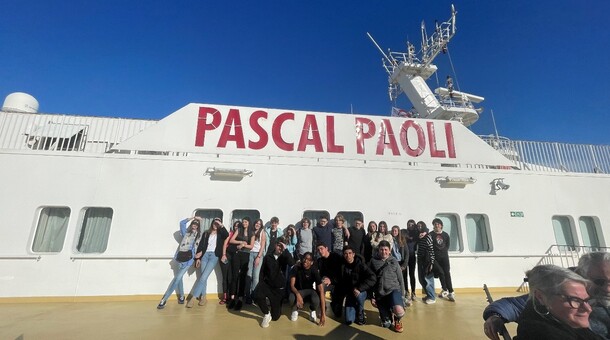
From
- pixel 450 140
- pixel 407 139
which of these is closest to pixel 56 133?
pixel 407 139

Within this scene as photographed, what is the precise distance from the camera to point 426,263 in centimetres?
616

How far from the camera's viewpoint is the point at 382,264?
4801mm

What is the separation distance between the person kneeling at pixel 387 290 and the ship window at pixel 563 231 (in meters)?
6.05

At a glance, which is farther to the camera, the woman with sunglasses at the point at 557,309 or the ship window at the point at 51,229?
the ship window at the point at 51,229

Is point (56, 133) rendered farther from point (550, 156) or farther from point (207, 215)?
point (550, 156)

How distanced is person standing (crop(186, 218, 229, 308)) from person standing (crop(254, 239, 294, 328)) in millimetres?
1395

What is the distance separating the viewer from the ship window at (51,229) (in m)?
6.41

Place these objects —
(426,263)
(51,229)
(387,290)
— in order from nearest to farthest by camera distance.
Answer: (387,290) → (426,263) → (51,229)

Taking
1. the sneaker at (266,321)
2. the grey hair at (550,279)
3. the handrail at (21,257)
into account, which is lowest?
the sneaker at (266,321)

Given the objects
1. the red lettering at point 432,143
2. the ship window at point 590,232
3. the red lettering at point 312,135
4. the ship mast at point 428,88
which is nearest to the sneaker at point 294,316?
the red lettering at point 312,135

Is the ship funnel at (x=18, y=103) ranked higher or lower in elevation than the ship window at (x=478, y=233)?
higher

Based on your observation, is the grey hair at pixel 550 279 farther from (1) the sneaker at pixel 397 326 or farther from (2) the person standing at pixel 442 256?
(2) the person standing at pixel 442 256

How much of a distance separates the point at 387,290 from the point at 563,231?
6611 mm

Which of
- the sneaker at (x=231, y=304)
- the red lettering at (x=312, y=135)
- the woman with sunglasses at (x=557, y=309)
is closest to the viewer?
the woman with sunglasses at (x=557, y=309)
